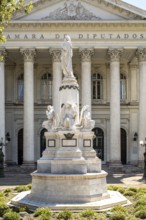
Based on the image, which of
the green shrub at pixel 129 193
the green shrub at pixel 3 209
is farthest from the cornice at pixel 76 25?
the green shrub at pixel 3 209

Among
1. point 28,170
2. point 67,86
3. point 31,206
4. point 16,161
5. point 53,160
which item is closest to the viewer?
point 31,206

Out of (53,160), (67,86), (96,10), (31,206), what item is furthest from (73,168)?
(96,10)

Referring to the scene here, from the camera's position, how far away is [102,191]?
18078 millimetres

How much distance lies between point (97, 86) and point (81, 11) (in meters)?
9.49

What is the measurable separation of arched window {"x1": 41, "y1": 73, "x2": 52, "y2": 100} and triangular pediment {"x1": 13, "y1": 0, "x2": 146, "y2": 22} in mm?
8143

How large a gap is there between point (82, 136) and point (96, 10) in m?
26.9

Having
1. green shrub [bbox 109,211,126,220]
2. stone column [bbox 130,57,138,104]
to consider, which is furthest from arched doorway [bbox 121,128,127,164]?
green shrub [bbox 109,211,126,220]

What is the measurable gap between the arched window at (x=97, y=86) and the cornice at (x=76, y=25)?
25.8 ft

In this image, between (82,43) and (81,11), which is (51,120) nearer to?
(82,43)

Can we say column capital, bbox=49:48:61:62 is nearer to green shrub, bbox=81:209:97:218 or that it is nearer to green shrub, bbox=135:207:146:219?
green shrub, bbox=135:207:146:219

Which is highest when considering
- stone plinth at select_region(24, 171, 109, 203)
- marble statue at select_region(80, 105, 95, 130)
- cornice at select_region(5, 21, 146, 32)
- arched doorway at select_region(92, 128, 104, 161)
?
cornice at select_region(5, 21, 146, 32)

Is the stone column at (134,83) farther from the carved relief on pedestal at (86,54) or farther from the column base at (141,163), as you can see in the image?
the column base at (141,163)

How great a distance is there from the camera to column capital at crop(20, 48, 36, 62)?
4234 cm

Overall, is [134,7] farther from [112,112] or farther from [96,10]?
[112,112]
